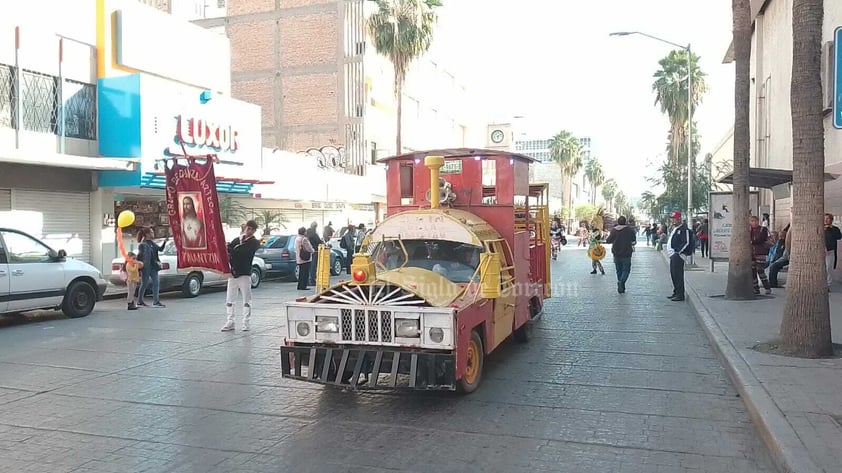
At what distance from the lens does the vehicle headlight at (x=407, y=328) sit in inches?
251

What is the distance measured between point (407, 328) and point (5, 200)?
1450 cm

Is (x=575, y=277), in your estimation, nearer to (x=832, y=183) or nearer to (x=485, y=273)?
(x=832, y=183)

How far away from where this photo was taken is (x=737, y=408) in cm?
655

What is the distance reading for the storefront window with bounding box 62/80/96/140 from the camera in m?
18.6

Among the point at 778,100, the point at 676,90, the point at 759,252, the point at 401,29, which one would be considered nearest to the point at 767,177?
the point at 759,252

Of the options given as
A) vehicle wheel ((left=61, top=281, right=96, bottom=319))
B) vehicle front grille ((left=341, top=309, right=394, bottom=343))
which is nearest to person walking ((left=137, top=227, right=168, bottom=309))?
vehicle wheel ((left=61, top=281, right=96, bottom=319))

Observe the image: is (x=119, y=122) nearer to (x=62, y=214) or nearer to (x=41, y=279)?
(x=62, y=214)

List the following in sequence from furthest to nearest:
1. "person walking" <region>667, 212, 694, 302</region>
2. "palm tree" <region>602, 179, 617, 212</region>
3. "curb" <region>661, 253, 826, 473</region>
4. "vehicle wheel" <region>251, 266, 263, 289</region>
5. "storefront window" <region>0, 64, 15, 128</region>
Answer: "palm tree" <region>602, 179, 617, 212</region> < "vehicle wheel" <region>251, 266, 263, 289</region> < "storefront window" <region>0, 64, 15, 128</region> < "person walking" <region>667, 212, 694, 302</region> < "curb" <region>661, 253, 826, 473</region>

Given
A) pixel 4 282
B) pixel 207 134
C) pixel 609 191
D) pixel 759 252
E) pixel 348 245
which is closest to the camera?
pixel 4 282

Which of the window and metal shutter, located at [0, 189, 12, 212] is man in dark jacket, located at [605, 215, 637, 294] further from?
metal shutter, located at [0, 189, 12, 212]

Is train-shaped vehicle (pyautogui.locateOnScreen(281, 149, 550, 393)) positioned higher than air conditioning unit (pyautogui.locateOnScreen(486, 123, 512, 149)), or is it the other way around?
air conditioning unit (pyautogui.locateOnScreen(486, 123, 512, 149))

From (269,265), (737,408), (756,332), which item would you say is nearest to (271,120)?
(269,265)

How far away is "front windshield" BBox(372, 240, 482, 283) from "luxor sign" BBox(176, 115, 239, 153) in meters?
13.6

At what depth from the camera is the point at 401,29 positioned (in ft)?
109
